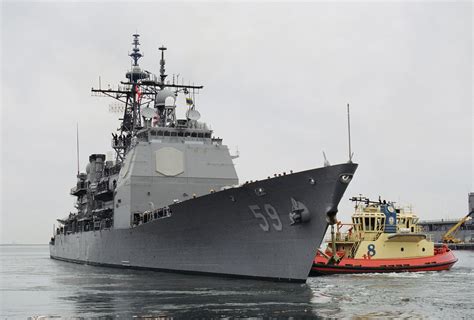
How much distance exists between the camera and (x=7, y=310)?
15.7 m

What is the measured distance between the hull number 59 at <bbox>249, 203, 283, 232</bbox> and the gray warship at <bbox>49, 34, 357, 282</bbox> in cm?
3

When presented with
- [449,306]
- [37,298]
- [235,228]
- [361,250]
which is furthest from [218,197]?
[361,250]

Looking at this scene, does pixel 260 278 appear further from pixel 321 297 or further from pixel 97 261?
pixel 97 261

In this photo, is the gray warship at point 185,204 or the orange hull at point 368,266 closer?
the gray warship at point 185,204

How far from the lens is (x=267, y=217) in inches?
751

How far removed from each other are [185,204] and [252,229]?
3186 millimetres

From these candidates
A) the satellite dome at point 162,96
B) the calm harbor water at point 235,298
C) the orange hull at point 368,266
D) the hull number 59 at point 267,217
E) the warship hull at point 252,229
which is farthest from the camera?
the satellite dome at point 162,96

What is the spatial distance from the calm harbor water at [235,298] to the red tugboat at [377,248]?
82.0 inches

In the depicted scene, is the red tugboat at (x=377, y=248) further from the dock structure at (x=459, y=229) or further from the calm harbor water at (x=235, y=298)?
the dock structure at (x=459, y=229)

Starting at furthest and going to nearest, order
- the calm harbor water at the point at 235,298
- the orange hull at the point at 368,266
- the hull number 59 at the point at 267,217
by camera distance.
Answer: the orange hull at the point at 368,266, the hull number 59 at the point at 267,217, the calm harbor water at the point at 235,298

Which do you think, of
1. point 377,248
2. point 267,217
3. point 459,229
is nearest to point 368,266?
point 377,248

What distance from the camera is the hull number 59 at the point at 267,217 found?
18.9 metres

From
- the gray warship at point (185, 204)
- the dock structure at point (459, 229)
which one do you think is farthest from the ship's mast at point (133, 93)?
the dock structure at point (459, 229)

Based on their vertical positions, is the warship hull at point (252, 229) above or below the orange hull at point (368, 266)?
above
